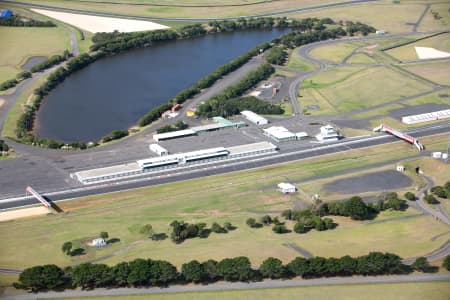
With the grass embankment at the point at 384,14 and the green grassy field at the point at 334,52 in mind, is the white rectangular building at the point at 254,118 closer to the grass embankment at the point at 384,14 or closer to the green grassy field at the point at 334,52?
the green grassy field at the point at 334,52

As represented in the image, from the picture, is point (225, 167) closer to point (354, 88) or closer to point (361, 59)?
point (354, 88)

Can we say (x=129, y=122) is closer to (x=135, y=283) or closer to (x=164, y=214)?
(x=164, y=214)

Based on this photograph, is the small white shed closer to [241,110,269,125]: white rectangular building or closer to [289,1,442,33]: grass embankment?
[241,110,269,125]: white rectangular building

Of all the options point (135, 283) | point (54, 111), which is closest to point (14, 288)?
point (135, 283)

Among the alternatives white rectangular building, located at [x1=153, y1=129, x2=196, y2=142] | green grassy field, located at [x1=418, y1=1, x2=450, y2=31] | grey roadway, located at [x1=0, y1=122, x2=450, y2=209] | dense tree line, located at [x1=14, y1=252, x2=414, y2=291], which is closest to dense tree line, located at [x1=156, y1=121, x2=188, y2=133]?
white rectangular building, located at [x1=153, y1=129, x2=196, y2=142]

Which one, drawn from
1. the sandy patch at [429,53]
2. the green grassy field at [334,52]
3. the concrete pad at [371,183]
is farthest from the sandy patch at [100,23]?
the concrete pad at [371,183]

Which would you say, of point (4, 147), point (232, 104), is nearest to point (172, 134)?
point (232, 104)
